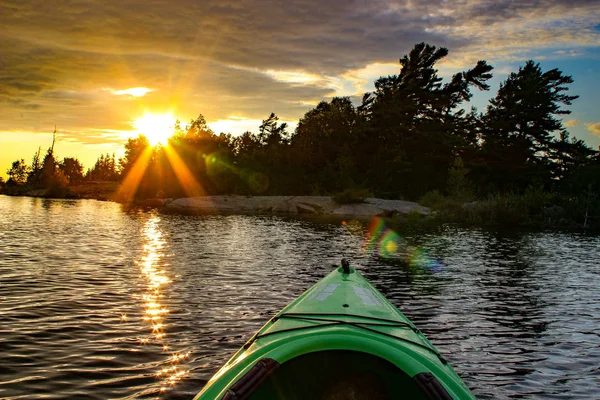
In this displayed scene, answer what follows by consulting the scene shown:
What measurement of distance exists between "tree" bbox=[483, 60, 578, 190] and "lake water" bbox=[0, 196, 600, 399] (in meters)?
29.5

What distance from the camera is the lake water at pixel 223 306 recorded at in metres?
6.32

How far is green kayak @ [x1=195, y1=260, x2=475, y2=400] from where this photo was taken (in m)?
3.82

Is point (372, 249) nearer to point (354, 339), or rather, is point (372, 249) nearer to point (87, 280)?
point (87, 280)

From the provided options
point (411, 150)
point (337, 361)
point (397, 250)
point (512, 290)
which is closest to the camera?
point (337, 361)

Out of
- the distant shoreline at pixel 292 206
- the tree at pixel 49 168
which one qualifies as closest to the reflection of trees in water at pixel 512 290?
the distant shoreline at pixel 292 206

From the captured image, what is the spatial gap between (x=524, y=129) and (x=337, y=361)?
50.7m

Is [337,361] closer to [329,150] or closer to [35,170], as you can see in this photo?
[329,150]

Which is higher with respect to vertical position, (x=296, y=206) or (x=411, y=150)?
(x=411, y=150)

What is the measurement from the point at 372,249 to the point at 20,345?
1462 centimetres

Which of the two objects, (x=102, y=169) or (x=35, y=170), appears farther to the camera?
(x=102, y=169)

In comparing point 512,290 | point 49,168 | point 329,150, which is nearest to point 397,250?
point 512,290

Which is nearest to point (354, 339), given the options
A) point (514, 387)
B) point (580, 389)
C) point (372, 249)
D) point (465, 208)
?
point (514, 387)

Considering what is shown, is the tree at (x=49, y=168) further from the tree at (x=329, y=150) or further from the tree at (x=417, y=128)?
the tree at (x=417, y=128)

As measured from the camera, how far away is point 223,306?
9766mm
